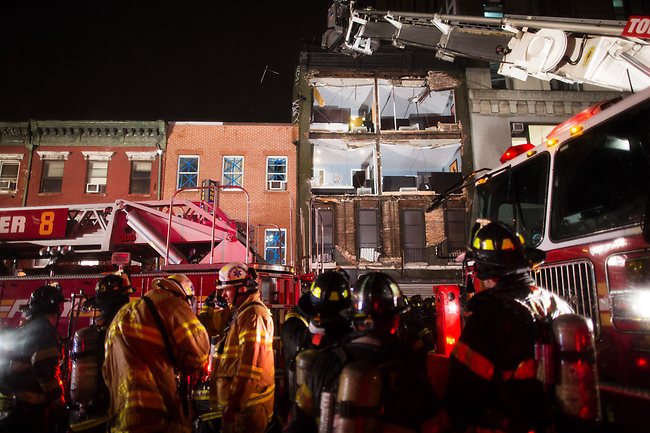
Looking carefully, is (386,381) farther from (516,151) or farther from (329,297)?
(516,151)

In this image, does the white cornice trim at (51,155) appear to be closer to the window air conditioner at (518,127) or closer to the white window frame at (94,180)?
the white window frame at (94,180)

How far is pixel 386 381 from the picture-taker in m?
1.79

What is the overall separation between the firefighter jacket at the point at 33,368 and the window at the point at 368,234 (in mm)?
15081

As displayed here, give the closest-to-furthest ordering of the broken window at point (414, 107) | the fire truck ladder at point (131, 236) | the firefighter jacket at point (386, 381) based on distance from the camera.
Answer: the firefighter jacket at point (386, 381) < the fire truck ladder at point (131, 236) < the broken window at point (414, 107)

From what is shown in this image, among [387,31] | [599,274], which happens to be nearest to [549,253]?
[599,274]

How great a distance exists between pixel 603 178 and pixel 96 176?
21.2 metres

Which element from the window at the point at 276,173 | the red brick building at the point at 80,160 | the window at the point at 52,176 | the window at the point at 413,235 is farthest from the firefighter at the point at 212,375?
the window at the point at 52,176

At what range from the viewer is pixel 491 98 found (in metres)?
19.6

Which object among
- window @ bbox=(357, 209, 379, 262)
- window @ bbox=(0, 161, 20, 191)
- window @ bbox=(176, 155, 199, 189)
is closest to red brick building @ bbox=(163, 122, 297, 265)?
window @ bbox=(176, 155, 199, 189)

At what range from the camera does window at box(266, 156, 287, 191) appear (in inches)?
776

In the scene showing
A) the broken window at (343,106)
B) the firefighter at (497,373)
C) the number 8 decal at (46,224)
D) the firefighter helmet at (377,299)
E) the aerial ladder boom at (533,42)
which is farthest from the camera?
the broken window at (343,106)

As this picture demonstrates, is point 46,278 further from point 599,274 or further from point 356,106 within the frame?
point 356,106

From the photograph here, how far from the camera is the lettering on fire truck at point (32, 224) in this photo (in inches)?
362

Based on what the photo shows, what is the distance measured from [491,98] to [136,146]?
17299mm
